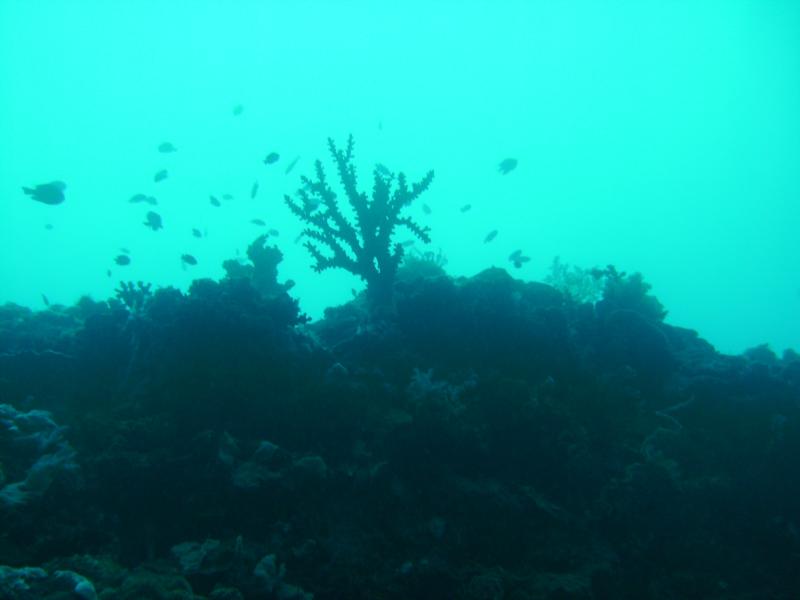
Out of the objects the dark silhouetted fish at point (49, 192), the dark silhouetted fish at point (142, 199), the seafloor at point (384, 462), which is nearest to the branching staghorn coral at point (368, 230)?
the seafloor at point (384, 462)

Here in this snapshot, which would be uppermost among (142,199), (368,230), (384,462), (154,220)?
(142,199)

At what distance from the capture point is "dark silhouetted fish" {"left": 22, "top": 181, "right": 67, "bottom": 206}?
9066 millimetres

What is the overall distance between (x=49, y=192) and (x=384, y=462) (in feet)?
28.9

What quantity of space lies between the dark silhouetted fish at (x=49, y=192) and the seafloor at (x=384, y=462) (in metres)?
3.75

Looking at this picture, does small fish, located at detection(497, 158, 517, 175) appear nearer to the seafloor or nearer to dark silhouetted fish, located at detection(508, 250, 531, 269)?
dark silhouetted fish, located at detection(508, 250, 531, 269)

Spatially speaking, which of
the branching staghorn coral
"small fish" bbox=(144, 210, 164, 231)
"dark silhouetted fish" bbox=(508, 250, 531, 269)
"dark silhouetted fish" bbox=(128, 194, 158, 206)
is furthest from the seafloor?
"dark silhouetted fish" bbox=(128, 194, 158, 206)

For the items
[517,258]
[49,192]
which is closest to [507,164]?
[517,258]

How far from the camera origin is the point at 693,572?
489cm

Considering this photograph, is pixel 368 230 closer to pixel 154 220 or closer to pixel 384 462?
pixel 384 462

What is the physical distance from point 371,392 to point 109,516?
10.7 feet

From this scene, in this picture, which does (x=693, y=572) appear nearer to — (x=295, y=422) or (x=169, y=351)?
(x=295, y=422)

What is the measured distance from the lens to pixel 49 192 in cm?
916

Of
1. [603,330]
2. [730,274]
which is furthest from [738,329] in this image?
[603,330]

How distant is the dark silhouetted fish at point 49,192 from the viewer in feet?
29.7
